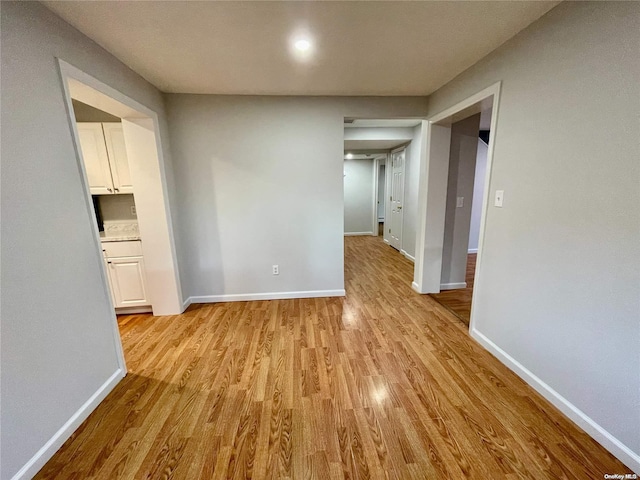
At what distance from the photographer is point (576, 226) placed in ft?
4.58

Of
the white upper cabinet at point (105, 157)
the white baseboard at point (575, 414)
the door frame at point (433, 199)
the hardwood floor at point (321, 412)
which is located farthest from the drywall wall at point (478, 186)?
the white upper cabinet at point (105, 157)

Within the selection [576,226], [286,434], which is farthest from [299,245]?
[576,226]

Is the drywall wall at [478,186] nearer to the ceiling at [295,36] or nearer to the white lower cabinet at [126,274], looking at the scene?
the ceiling at [295,36]

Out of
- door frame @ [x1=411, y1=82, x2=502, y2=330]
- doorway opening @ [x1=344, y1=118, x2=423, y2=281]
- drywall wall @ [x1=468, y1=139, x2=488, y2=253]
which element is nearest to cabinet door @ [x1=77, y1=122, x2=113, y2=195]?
doorway opening @ [x1=344, y1=118, x2=423, y2=281]

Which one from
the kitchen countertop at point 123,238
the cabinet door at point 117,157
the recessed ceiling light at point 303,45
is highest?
the recessed ceiling light at point 303,45

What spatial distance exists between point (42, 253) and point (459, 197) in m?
3.72

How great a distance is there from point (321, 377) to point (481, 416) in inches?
39.8

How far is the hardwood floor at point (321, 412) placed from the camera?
125cm

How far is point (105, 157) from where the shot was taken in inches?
101

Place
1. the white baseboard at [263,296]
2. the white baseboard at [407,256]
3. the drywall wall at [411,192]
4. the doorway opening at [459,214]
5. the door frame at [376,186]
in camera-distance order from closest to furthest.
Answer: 1. the doorway opening at [459,214]
2. the white baseboard at [263,296]
3. the drywall wall at [411,192]
4. the white baseboard at [407,256]
5. the door frame at [376,186]

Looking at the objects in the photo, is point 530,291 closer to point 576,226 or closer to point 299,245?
point 576,226

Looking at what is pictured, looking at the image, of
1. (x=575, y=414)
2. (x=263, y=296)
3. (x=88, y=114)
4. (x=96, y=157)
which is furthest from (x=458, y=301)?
(x=88, y=114)

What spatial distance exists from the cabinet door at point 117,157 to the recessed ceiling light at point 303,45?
78.2 inches

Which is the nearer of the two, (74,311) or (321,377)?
(74,311)
